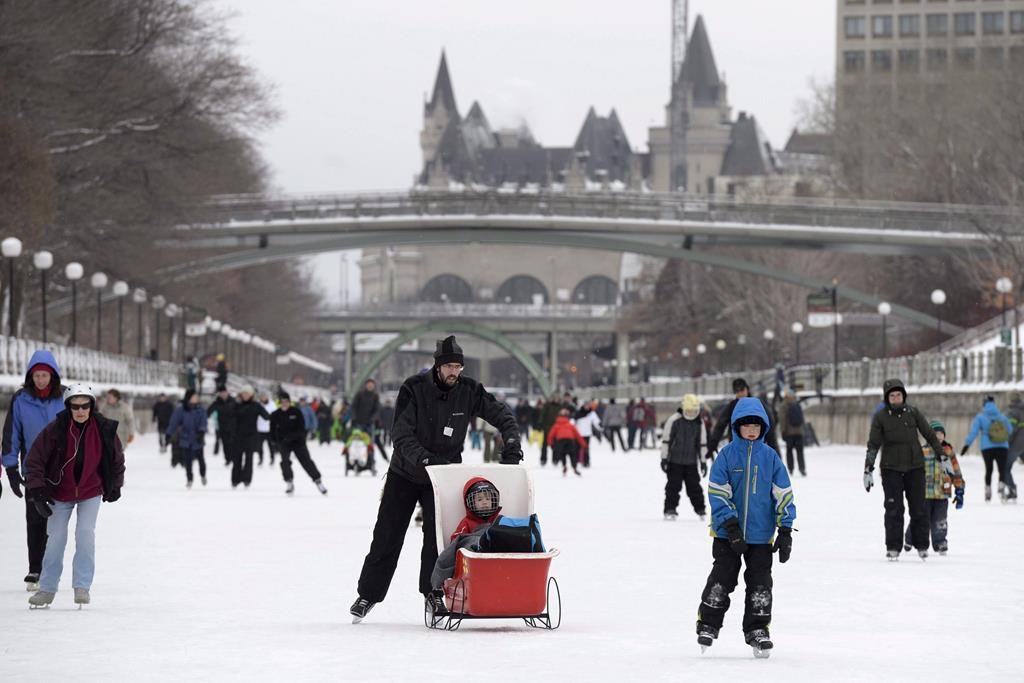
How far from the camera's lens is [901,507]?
1500 cm

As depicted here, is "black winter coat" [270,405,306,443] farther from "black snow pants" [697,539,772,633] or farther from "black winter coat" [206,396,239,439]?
"black snow pants" [697,539,772,633]

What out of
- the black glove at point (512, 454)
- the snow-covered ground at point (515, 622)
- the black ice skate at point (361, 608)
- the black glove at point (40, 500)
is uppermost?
the black glove at point (512, 454)

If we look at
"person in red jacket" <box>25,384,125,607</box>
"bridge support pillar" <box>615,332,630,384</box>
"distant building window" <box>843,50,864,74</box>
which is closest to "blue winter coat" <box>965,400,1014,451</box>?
"person in red jacket" <box>25,384,125,607</box>

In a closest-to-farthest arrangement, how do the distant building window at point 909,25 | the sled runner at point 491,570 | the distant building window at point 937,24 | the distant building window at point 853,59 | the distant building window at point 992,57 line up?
the sled runner at point 491,570 → the distant building window at point 992,57 → the distant building window at point 937,24 → the distant building window at point 909,25 → the distant building window at point 853,59

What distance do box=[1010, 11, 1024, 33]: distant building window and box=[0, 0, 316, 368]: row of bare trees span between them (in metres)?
71.6

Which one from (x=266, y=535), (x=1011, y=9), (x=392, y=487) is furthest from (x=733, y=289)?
(x=392, y=487)

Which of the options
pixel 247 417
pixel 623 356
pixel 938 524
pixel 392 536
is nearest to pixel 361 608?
pixel 392 536

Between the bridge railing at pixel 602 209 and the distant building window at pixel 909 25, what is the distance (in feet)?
139

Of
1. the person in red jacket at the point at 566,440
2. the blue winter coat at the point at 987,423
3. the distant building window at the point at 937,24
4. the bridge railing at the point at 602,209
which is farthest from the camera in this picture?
the distant building window at the point at 937,24

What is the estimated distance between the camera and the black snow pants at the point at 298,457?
23.8 m

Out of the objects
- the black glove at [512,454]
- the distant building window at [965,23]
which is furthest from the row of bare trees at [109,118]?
the distant building window at [965,23]

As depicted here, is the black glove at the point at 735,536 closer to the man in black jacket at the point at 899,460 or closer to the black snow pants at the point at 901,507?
the man in black jacket at the point at 899,460

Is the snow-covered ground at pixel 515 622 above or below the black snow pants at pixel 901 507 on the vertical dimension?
below

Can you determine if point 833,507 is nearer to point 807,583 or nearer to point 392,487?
point 807,583
